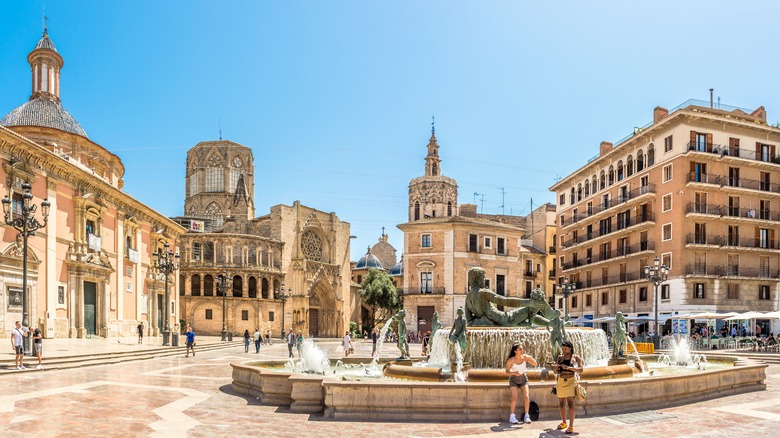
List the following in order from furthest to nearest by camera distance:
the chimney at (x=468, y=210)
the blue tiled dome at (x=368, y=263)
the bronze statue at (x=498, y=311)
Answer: the blue tiled dome at (x=368, y=263) < the chimney at (x=468, y=210) < the bronze statue at (x=498, y=311)

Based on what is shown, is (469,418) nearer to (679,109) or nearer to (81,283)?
(81,283)

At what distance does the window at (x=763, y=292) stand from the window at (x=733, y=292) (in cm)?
184

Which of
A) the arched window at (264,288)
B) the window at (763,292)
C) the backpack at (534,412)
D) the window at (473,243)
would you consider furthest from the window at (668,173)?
the arched window at (264,288)

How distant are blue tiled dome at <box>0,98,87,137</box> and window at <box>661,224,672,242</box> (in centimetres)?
3718

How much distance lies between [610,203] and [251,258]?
3185 cm

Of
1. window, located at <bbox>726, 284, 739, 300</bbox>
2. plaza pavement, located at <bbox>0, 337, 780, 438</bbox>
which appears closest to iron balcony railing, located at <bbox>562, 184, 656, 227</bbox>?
window, located at <bbox>726, 284, 739, 300</bbox>

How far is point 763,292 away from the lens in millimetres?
39375

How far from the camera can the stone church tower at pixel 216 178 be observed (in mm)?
68188

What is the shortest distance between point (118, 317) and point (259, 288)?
23.9 metres

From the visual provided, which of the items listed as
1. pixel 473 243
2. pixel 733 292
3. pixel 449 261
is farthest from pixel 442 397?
pixel 473 243

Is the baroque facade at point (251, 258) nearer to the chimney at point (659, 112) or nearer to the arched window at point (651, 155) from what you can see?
the arched window at point (651, 155)

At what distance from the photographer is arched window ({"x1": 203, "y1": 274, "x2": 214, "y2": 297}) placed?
183 feet

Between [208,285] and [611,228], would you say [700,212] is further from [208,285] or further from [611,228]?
[208,285]

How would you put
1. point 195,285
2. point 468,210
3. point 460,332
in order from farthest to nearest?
point 468,210 → point 195,285 → point 460,332
